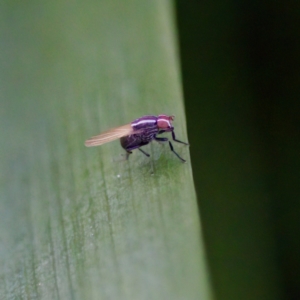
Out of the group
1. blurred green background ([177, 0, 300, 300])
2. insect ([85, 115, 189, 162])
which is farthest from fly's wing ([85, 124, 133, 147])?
blurred green background ([177, 0, 300, 300])

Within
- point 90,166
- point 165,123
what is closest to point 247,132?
point 165,123

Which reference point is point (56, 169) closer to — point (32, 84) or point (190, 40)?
point (32, 84)

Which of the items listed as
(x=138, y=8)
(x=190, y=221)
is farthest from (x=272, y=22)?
(x=190, y=221)

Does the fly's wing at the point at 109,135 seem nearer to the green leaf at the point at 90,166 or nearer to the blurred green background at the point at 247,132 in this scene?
the green leaf at the point at 90,166

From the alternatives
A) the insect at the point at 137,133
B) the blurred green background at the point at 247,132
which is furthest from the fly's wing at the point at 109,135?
the blurred green background at the point at 247,132

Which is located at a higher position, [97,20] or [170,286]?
[97,20]
